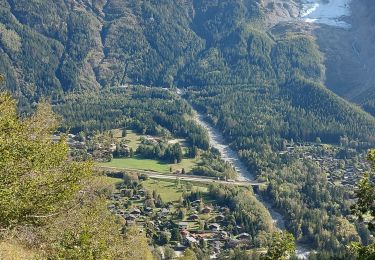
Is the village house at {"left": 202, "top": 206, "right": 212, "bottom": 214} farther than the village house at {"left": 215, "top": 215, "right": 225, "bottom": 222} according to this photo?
Yes

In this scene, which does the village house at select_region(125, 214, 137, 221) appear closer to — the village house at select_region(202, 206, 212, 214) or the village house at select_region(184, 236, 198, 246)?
the village house at select_region(184, 236, 198, 246)

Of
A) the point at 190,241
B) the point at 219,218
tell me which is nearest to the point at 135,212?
the point at 219,218

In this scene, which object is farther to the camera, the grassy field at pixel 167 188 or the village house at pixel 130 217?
the grassy field at pixel 167 188

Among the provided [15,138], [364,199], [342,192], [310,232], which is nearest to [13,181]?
[15,138]

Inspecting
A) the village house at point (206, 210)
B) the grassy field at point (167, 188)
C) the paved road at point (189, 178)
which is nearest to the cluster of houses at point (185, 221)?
the village house at point (206, 210)

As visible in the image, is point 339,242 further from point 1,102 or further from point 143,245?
point 1,102

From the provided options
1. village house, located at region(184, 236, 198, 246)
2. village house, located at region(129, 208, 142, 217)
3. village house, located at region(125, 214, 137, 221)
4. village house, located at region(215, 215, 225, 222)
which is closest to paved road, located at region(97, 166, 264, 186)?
village house, located at region(215, 215, 225, 222)

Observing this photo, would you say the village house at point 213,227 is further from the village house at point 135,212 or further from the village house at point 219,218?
the village house at point 135,212

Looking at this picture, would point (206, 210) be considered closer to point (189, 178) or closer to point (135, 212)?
point (135, 212)
